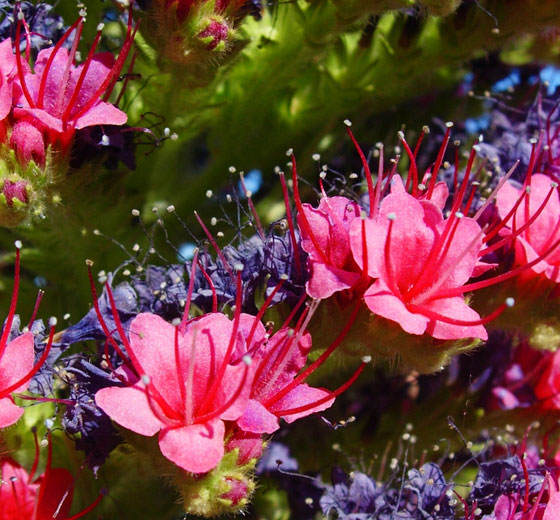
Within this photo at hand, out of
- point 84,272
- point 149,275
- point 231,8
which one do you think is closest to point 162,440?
point 149,275

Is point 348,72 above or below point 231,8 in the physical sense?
below

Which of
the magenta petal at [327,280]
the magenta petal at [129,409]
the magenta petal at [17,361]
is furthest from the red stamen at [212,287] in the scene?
the magenta petal at [17,361]

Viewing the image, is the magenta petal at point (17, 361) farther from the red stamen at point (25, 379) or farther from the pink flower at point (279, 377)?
the pink flower at point (279, 377)

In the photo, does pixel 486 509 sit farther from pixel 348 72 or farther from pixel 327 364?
pixel 348 72

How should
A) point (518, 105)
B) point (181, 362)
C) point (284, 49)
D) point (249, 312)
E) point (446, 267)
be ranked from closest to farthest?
point (181, 362) < point (446, 267) < point (249, 312) < point (284, 49) < point (518, 105)

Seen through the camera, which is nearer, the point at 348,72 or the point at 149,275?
the point at 149,275

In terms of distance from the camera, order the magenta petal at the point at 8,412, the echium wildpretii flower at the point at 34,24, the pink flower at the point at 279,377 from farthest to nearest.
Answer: the echium wildpretii flower at the point at 34,24
the pink flower at the point at 279,377
the magenta petal at the point at 8,412
